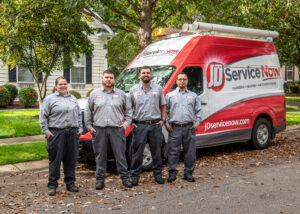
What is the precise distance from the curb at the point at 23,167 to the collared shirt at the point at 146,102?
263 centimetres

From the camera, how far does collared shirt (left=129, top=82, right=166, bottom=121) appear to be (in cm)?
589

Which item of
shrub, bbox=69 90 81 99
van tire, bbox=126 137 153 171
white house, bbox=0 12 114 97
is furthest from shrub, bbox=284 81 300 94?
van tire, bbox=126 137 153 171

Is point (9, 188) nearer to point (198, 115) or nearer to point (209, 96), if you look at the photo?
point (198, 115)

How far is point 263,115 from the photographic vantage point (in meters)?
9.18

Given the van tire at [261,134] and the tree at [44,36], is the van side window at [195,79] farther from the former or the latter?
the tree at [44,36]

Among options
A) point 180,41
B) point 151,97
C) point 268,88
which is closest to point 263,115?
point 268,88

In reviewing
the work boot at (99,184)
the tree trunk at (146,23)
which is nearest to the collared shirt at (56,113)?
the work boot at (99,184)

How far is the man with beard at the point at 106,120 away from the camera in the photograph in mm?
5684

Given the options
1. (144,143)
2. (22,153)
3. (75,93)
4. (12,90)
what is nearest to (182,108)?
(144,143)

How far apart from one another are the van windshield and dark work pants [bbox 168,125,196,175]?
1248mm

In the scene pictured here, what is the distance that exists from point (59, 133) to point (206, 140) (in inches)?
137

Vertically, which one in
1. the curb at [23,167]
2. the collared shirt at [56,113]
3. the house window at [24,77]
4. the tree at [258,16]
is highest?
the tree at [258,16]

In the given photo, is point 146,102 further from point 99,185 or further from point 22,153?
point 22,153

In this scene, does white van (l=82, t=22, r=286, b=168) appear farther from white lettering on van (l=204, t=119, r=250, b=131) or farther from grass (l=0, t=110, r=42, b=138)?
grass (l=0, t=110, r=42, b=138)
